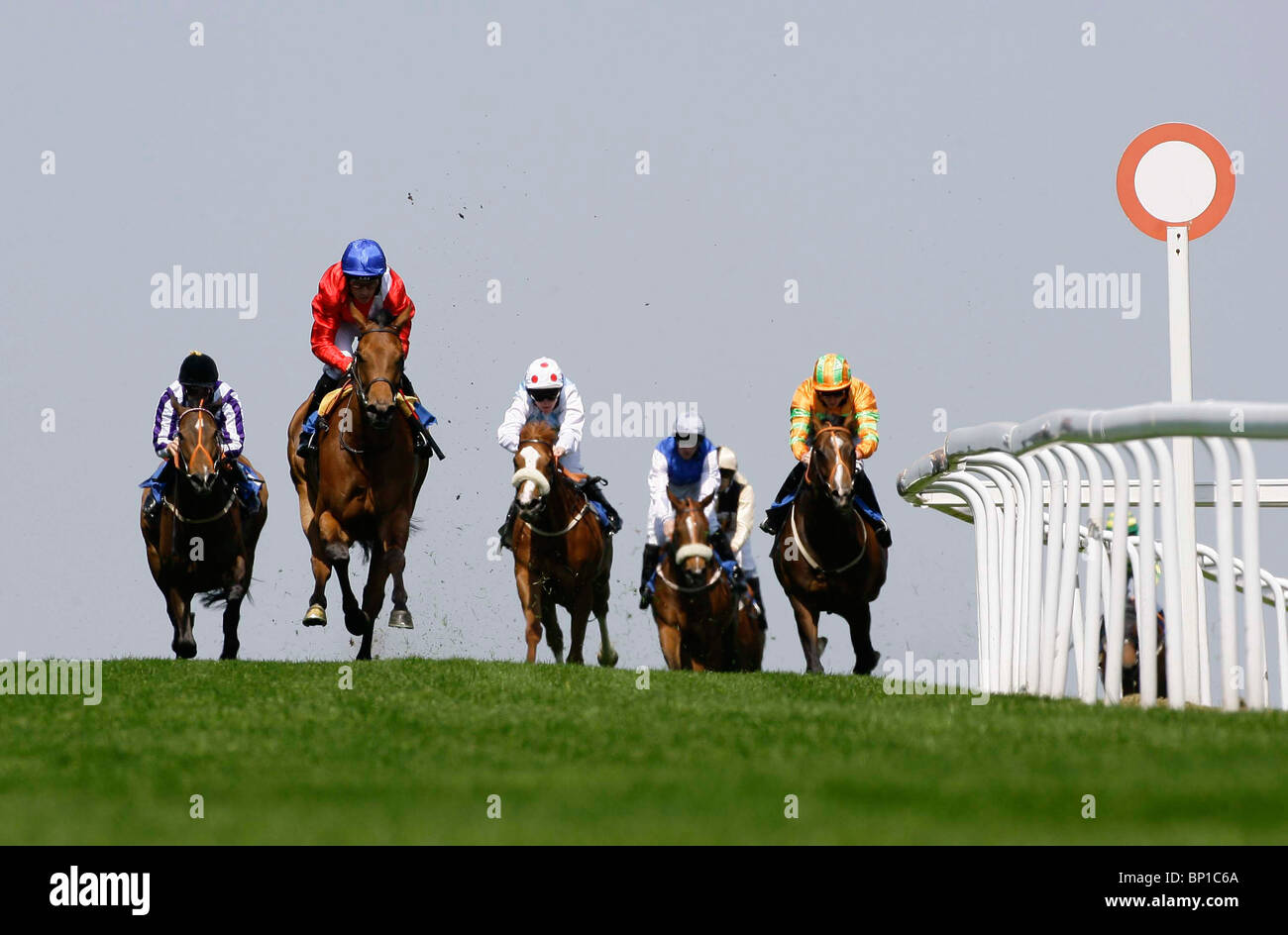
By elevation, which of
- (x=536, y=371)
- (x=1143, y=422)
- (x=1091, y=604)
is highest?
(x=536, y=371)

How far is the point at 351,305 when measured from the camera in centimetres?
1257

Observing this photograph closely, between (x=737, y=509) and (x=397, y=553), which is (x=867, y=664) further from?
(x=397, y=553)

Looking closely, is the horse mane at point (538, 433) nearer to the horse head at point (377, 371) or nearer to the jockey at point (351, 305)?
the jockey at point (351, 305)

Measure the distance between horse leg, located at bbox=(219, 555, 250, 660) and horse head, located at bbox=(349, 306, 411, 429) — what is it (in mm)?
2571

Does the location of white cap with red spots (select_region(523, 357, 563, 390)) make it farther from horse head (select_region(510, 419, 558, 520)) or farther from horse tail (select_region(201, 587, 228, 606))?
horse tail (select_region(201, 587, 228, 606))

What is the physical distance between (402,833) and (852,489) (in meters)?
8.72

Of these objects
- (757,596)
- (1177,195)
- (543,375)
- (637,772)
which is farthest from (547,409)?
(637,772)

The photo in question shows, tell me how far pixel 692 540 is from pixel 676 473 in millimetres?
1058

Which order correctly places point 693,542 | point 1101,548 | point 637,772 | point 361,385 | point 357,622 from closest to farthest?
point 637,772, point 1101,548, point 361,385, point 357,622, point 693,542

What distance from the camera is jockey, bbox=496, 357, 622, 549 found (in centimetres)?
1300

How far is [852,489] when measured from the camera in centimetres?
1283

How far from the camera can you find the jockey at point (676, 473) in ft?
45.3
